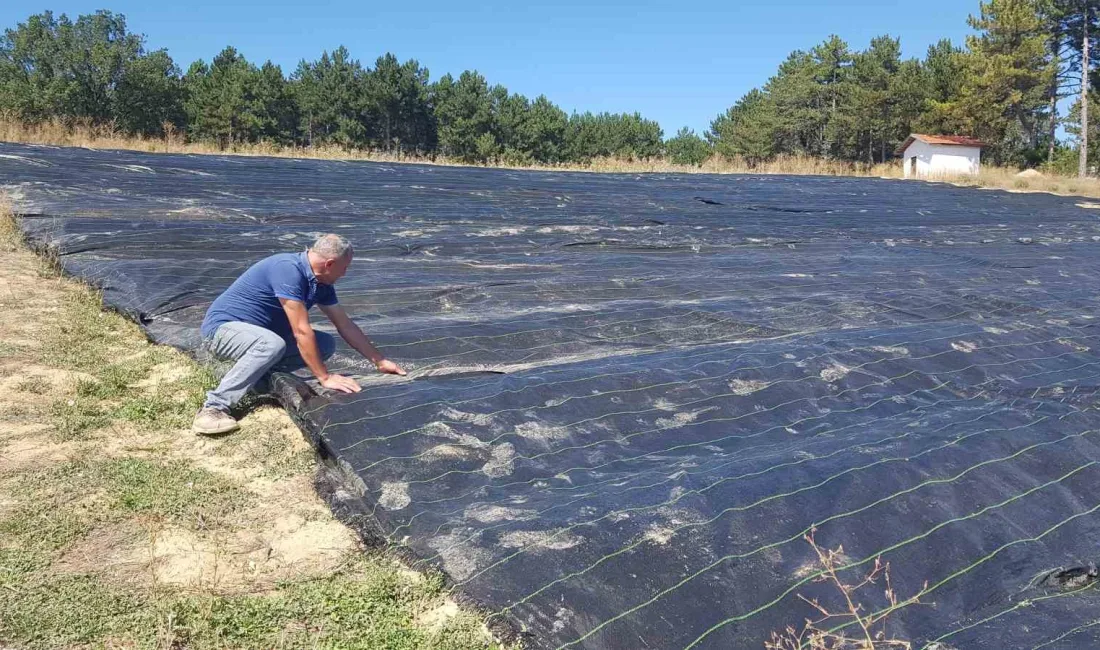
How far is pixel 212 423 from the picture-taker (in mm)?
3424

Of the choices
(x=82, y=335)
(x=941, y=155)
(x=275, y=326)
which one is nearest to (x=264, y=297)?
(x=275, y=326)

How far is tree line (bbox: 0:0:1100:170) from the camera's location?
97.3ft

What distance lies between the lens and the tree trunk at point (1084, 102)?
2728 centimetres

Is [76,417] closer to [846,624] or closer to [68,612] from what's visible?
[68,612]

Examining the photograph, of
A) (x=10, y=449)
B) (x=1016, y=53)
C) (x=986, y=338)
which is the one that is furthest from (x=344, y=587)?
(x=1016, y=53)

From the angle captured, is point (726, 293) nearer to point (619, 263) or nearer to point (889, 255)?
point (619, 263)

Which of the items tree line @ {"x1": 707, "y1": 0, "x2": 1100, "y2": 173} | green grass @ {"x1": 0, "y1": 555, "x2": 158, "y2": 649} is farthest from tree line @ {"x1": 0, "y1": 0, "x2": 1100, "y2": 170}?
green grass @ {"x1": 0, "y1": 555, "x2": 158, "y2": 649}

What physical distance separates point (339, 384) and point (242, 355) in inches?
20.7

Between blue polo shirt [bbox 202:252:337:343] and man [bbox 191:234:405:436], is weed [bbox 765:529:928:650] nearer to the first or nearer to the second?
man [bbox 191:234:405:436]

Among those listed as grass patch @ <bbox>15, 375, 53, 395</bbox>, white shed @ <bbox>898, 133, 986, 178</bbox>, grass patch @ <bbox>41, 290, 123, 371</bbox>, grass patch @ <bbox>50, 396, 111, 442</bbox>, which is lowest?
grass patch @ <bbox>50, 396, 111, 442</bbox>

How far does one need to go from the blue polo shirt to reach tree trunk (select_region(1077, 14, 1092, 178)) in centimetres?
2918

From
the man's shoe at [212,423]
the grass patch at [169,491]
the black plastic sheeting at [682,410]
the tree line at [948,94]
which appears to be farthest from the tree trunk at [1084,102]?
the grass patch at [169,491]

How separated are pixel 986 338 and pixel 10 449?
197 inches

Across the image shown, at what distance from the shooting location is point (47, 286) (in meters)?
5.46
